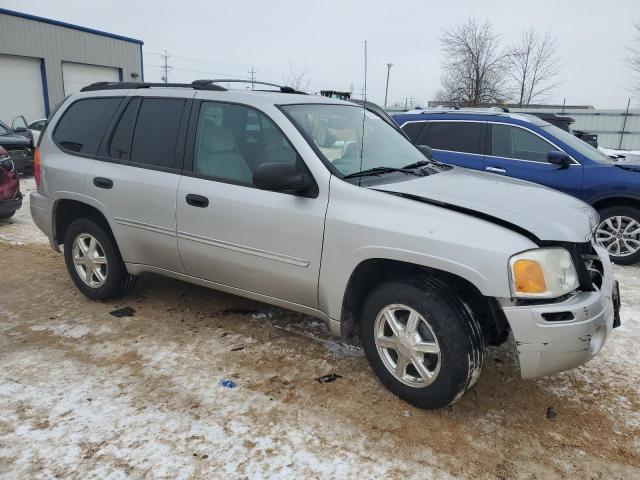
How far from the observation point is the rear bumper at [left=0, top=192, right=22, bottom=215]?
23.6 feet

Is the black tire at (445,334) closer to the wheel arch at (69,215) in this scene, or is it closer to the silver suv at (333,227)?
the silver suv at (333,227)

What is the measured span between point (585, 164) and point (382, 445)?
4898 millimetres

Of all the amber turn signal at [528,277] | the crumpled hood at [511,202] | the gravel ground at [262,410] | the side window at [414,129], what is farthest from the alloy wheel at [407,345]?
the side window at [414,129]

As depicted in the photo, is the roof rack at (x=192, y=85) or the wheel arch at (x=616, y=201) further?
the wheel arch at (x=616, y=201)

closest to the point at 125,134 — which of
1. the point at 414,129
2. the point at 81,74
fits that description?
the point at 414,129

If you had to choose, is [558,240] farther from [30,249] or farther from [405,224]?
[30,249]

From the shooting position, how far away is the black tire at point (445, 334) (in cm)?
268

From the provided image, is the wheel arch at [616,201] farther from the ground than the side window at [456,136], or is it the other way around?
the side window at [456,136]

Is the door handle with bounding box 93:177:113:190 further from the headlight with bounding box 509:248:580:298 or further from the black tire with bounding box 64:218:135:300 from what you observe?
the headlight with bounding box 509:248:580:298

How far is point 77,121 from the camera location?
446 centimetres

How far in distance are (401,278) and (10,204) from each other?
6.72 metres

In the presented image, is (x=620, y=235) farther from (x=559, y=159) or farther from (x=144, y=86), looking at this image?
(x=144, y=86)

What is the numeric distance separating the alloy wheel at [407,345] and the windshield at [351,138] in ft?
3.15

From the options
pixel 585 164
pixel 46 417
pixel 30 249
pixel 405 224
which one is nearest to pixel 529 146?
pixel 585 164
